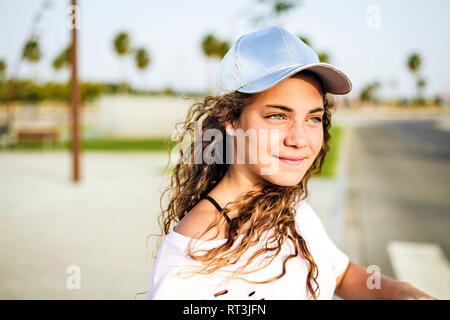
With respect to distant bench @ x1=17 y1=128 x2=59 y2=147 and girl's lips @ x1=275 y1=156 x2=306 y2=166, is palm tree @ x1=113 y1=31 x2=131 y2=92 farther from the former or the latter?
girl's lips @ x1=275 y1=156 x2=306 y2=166

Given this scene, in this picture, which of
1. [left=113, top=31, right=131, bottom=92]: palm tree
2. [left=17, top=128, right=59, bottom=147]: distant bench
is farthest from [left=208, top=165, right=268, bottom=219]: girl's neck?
[left=113, top=31, right=131, bottom=92]: palm tree

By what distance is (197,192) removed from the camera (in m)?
1.60

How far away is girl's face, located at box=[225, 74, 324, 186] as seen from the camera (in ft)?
4.20

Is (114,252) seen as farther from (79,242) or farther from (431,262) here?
(431,262)

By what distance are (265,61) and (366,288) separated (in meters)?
0.97

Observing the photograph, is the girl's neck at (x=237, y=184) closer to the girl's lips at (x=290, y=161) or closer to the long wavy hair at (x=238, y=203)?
the long wavy hair at (x=238, y=203)

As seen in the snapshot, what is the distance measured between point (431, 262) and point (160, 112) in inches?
922

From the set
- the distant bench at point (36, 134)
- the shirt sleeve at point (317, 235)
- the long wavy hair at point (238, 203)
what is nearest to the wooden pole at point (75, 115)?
the long wavy hair at point (238, 203)

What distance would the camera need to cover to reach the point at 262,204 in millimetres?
1407

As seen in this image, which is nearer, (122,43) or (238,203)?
(238,203)

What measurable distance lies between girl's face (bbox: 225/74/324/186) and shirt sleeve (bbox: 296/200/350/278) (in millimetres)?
221

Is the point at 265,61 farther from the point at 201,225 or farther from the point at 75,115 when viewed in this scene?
the point at 75,115

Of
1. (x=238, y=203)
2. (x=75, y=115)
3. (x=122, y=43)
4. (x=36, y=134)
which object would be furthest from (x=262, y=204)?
(x=122, y=43)
